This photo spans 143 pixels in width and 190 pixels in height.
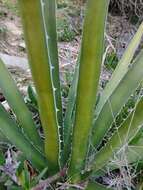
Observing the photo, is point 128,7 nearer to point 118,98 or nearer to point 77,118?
point 118,98

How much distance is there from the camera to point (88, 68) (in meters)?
0.91

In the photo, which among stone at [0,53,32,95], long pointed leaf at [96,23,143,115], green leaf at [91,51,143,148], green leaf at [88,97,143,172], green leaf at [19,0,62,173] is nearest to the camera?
green leaf at [19,0,62,173]

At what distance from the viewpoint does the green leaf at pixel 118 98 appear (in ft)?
3.75

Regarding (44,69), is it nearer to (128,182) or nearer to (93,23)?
(93,23)

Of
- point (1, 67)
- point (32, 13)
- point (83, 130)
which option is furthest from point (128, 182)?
point (32, 13)

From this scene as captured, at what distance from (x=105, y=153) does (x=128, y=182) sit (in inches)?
5.4

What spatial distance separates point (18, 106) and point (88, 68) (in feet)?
1.18

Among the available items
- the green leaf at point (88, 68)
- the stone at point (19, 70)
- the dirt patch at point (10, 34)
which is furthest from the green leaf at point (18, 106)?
the dirt patch at point (10, 34)

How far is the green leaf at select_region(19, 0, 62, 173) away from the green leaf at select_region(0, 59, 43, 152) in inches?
3.9

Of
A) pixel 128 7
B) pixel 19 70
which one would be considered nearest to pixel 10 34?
pixel 19 70

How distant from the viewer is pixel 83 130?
3.41 feet

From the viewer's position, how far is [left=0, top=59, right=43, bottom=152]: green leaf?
119cm

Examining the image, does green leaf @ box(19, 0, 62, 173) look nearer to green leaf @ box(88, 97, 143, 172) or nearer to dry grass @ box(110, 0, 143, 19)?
green leaf @ box(88, 97, 143, 172)

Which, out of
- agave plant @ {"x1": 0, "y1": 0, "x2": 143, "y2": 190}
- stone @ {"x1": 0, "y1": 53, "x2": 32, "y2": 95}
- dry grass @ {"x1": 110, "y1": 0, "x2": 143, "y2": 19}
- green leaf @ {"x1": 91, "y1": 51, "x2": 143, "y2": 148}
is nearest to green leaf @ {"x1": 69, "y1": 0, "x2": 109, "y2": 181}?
agave plant @ {"x1": 0, "y1": 0, "x2": 143, "y2": 190}
